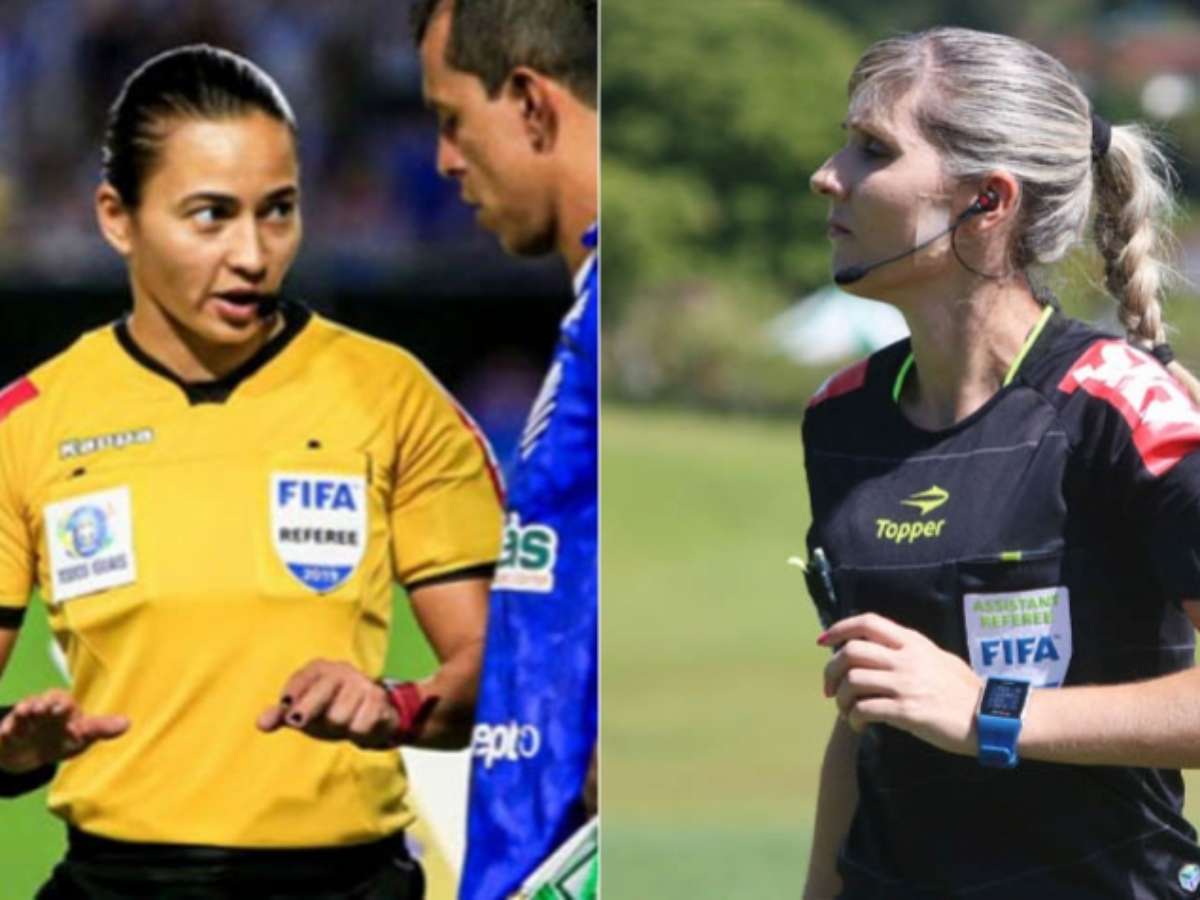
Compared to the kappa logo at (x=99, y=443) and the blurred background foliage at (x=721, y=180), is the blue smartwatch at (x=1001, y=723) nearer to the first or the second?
the kappa logo at (x=99, y=443)

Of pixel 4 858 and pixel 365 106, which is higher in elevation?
pixel 365 106

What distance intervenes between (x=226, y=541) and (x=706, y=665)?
47.8ft

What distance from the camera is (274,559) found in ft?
11.0

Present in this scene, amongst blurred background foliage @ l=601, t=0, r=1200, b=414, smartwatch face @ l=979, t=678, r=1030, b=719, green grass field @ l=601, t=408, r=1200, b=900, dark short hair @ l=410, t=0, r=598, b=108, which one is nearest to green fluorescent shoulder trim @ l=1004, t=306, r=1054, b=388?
smartwatch face @ l=979, t=678, r=1030, b=719

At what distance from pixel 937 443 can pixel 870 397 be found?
0.14 metres

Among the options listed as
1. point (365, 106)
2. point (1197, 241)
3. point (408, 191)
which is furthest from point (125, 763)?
point (1197, 241)

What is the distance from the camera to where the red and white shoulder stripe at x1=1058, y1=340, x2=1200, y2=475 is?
2633 millimetres

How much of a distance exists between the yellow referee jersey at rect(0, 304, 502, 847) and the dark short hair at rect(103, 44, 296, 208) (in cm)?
26

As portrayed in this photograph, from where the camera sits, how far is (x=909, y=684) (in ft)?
8.71

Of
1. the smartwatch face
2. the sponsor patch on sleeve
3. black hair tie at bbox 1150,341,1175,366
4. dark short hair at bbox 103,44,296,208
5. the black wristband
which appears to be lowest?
the black wristband

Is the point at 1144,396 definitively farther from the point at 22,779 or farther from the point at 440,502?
the point at 22,779

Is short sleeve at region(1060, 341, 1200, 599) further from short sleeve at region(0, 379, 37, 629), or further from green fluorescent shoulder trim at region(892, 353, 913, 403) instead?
short sleeve at region(0, 379, 37, 629)

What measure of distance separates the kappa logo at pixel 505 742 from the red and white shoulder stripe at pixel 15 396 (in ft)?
2.47

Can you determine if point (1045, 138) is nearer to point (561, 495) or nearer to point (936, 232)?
point (936, 232)
